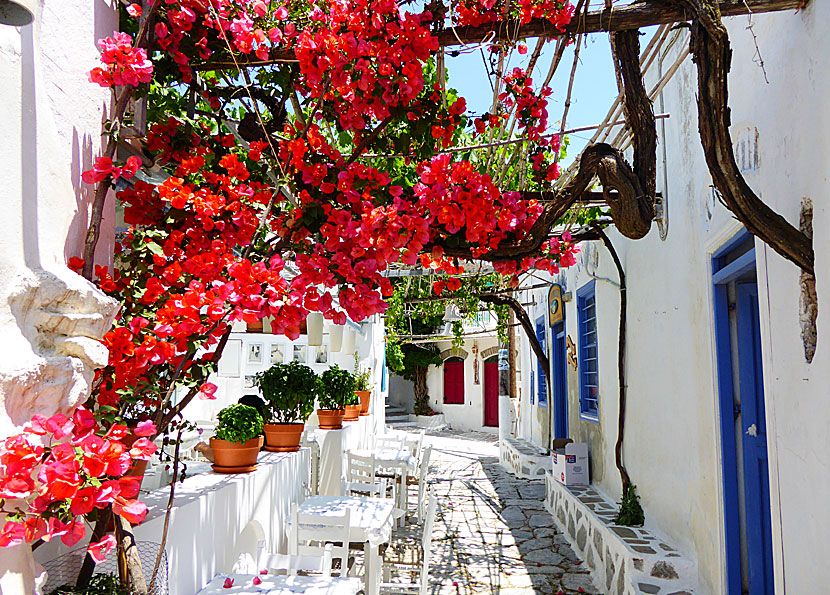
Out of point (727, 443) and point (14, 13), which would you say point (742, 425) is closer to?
point (727, 443)

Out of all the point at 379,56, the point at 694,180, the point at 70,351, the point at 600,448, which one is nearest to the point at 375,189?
the point at 379,56

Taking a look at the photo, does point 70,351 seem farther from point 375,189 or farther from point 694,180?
point 694,180

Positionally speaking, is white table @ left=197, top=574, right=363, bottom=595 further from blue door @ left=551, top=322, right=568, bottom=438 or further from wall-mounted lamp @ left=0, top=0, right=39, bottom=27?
blue door @ left=551, top=322, right=568, bottom=438

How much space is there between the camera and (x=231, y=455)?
339 centimetres

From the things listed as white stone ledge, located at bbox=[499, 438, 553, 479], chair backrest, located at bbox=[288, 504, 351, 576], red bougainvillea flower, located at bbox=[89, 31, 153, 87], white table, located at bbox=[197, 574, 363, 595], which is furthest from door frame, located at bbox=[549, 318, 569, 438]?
red bougainvillea flower, located at bbox=[89, 31, 153, 87]

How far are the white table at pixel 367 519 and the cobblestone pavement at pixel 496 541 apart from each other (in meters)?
0.89

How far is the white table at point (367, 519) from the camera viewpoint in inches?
134

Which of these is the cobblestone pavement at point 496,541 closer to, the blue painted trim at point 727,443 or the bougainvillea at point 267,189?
the blue painted trim at point 727,443

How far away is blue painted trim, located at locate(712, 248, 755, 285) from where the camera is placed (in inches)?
118

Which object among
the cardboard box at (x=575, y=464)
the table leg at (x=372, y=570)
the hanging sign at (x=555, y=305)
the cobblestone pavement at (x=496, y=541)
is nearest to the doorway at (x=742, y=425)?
the cobblestone pavement at (x=496, y=541)

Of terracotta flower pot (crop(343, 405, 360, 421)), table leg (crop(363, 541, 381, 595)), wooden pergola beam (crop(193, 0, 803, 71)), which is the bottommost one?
table leg (crop(363, 541, 381, 595))

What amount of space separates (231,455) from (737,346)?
115 inches

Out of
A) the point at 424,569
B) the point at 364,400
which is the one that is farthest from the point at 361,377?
the point at 424,569

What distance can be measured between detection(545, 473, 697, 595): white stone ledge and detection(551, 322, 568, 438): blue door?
2003 millimetres
